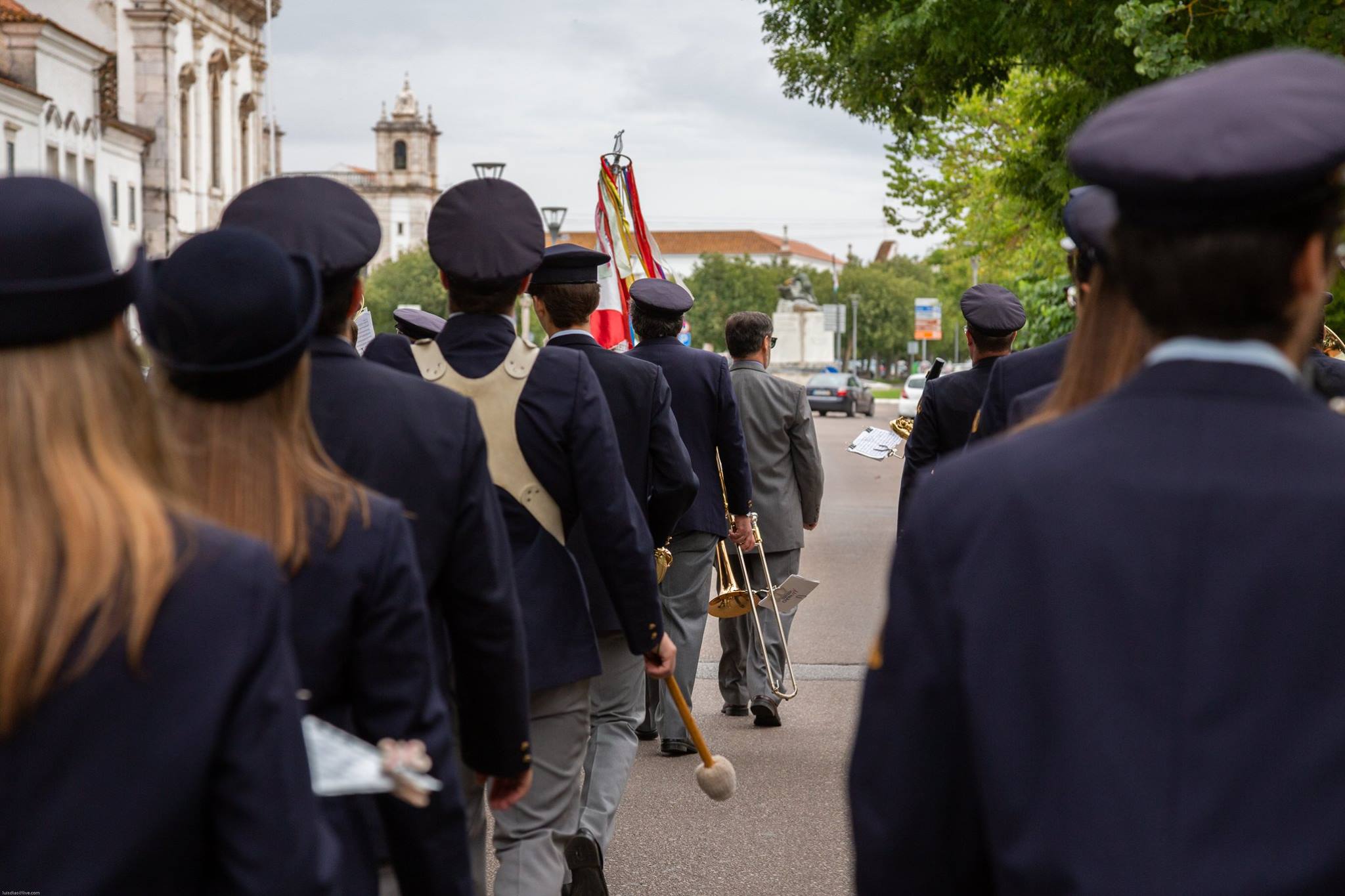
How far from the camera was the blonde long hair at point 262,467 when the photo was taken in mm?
2314

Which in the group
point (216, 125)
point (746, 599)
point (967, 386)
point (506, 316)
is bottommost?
point (746, 599)

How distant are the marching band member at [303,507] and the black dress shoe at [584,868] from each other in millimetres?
2465

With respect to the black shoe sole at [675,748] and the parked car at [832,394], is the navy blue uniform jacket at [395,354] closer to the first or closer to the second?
the black shoe sole at [675,748]

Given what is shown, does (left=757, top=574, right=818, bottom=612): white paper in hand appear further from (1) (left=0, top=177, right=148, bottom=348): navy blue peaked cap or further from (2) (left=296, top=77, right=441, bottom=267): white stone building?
(2) (left=296, top=77, right=441, bottom=267): white stone building

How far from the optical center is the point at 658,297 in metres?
7.01

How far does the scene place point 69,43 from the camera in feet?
164

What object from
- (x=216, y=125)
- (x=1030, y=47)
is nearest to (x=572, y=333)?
(x=1030, y=47)

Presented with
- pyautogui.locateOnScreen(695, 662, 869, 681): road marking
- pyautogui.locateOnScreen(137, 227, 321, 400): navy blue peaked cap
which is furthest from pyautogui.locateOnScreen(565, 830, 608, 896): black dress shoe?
pyautogui.locateOnScreen(695, 662, 869, 681): road marking

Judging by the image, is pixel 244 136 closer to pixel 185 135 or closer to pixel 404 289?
pixel 185 135

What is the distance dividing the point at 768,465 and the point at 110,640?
673 cm

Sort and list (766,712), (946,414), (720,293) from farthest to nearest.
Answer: (720,293) < (766,712) < (946,414)

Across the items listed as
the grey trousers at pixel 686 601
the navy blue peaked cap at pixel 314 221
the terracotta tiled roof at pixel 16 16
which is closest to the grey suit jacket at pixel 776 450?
the grey trousers at pixel 686 601

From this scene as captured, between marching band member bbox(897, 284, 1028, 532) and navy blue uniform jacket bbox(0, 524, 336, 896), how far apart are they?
4.72 m

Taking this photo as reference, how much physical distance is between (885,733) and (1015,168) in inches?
631
